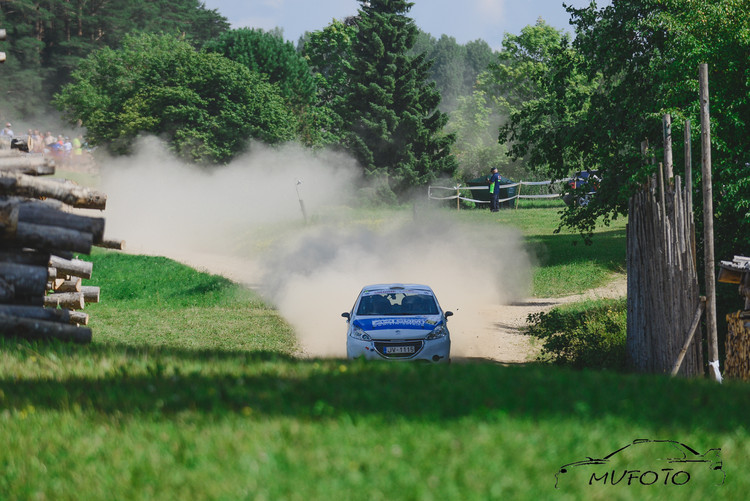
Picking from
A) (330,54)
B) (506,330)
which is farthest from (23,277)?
(330,54)

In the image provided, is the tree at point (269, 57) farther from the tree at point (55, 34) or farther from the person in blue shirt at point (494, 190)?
the person in blue shirt at point (494, 190)

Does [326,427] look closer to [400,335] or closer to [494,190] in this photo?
[400,335]

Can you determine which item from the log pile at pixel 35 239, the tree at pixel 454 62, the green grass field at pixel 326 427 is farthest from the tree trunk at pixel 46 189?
the tree at pixel 454 62

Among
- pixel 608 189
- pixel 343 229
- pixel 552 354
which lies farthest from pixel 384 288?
pixel 343 229

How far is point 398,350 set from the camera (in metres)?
13.3

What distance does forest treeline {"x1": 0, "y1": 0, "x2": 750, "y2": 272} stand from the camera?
16297mm

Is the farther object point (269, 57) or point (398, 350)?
point (269, 57)

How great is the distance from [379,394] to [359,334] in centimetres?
720

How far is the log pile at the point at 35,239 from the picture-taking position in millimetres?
8227

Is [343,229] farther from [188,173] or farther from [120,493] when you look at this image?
[120,493]

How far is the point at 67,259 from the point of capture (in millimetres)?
12070

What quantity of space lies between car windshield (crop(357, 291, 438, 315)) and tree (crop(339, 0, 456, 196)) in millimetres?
40045

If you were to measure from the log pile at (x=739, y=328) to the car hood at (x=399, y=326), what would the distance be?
4.49 meters

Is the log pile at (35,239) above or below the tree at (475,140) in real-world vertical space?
below
